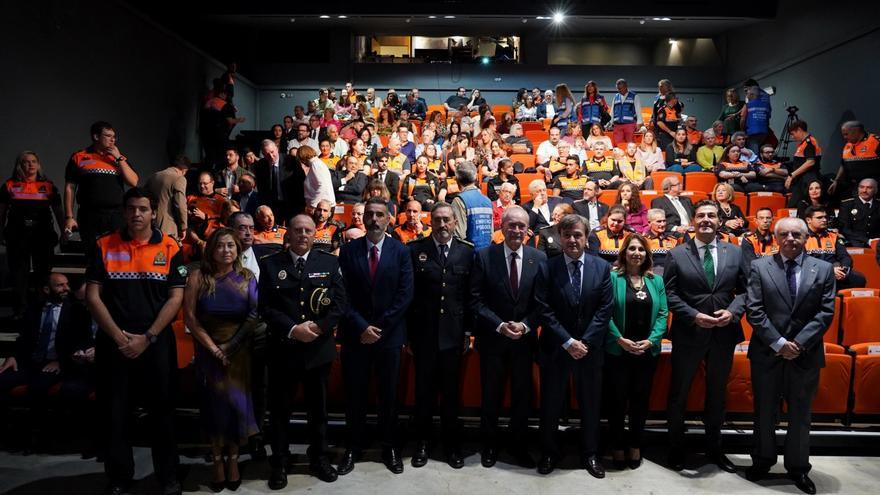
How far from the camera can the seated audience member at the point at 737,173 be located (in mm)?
8086

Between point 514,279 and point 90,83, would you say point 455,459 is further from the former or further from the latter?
point 90,83

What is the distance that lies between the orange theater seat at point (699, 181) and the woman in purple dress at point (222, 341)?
683cm

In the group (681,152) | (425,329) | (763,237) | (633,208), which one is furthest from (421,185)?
(681,152)

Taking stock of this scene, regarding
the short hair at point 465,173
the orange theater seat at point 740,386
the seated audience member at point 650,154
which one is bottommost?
the orange theater seat at point 740,386

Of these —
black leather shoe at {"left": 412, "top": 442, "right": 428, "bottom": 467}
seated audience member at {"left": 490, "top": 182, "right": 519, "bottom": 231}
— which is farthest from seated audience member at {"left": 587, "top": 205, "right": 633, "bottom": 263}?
black leather shoe at {"left": 412, "top": 442, "right": 428, "bottom": 467}

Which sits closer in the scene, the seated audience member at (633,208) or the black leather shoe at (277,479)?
the black leather shoe at (277,479)

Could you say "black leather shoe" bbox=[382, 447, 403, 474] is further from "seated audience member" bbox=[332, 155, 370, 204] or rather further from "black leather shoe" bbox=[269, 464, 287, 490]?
"seated audience member" bbox=[332, 155, 370, 204]

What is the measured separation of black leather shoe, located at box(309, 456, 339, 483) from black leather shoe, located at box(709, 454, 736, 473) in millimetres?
2272

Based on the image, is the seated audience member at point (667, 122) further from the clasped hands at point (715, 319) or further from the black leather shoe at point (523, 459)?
the black leather shoe at point (523, 459)

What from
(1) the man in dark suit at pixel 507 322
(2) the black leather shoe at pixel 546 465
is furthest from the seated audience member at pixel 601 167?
(2) the black leather shoe at pixel 546 465

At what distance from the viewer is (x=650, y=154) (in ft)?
28.7

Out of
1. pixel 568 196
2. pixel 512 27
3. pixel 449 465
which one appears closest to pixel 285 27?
pixel 512 27

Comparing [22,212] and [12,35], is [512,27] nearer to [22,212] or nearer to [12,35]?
[12,35]

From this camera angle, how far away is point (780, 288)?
11.2ft
